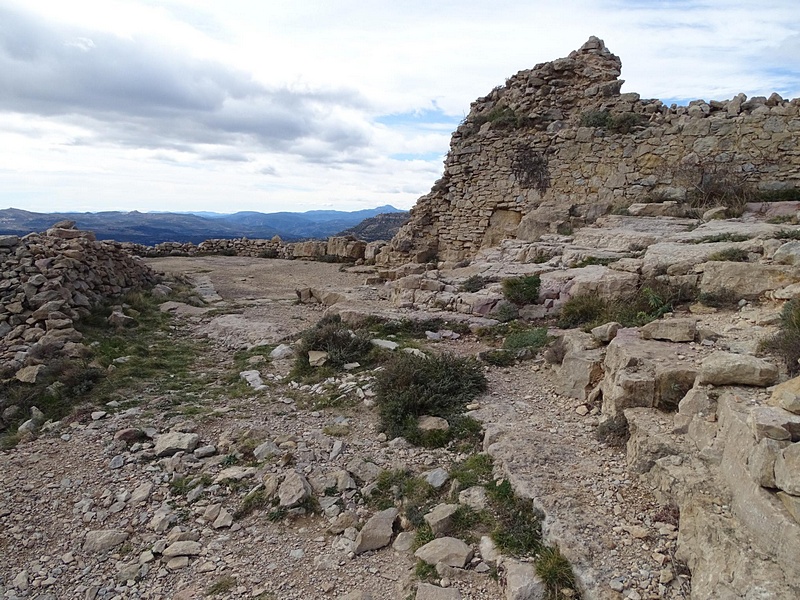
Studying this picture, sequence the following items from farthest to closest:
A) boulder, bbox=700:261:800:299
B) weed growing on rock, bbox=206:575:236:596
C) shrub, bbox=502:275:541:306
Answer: shrub, bbox=502:275:541:306 < boulder, bbox=700:261:800:299 < weed growing on rock, bbox=206:575:236:596

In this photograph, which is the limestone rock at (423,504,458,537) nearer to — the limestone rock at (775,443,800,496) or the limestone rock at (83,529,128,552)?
the limestone rock at (775,443,800,496)

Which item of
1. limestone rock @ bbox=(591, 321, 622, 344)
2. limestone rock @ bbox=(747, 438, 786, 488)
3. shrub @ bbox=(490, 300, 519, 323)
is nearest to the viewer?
limestone rock @ bbox=(747, 438, 786, 488)

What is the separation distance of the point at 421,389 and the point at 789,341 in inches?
125

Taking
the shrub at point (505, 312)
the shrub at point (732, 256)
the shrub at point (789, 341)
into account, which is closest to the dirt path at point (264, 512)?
the shrub at point (789, 341)

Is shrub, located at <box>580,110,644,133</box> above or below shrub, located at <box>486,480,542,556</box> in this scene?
above

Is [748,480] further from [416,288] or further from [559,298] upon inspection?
[416,288]

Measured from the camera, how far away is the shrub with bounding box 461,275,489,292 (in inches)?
360

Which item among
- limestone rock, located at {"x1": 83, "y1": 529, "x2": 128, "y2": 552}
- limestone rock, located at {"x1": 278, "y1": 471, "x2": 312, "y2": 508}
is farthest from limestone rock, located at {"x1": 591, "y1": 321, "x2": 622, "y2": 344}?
limestone rock, located at {"x1": 83, "y1": 529, "x2": 128, "y2": 552}

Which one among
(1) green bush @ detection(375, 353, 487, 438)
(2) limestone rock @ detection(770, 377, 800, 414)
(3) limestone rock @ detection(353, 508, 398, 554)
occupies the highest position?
(2) limestone rock @ detection(770, 377, 800, 414)

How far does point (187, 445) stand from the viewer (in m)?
5.11

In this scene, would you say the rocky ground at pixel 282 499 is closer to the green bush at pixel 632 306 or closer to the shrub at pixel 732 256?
the green bush at pixel 632 306

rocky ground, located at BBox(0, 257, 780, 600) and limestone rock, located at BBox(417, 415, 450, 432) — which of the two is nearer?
rocky ground, located at BBox(0, 257, 780, 600)

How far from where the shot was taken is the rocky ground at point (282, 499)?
10.7ft

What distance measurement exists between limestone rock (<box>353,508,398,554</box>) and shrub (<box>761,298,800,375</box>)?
9.97 feet
